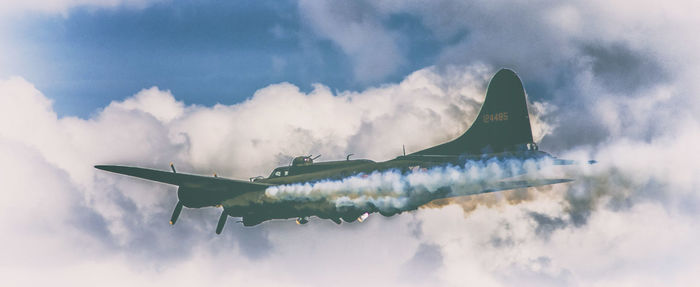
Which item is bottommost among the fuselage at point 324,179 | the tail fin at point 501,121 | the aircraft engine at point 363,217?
the aircraft engine at point 363,217

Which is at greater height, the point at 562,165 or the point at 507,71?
the point at 507,71

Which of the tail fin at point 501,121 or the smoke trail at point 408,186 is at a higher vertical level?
the tail fin at point 501,121

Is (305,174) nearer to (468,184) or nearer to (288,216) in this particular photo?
(288,216)

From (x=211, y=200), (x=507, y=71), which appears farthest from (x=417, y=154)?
(x=211, y=200)

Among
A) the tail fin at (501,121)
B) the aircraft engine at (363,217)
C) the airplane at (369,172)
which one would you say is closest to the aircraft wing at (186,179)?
the airplane at (369,172)

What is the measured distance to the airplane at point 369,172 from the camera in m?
69.8

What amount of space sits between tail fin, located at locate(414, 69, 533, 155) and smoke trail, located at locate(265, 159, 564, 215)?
6.98 feet

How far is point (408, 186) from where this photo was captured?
70438mm

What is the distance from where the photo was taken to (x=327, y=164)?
7512 cm

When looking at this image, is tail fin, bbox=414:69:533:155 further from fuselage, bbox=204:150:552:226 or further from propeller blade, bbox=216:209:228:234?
propeller blade, bbox=216:209:228:234

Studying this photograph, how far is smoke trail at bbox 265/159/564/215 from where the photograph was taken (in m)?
68.1

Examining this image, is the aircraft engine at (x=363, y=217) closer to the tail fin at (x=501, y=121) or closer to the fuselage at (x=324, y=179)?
the fuselage at (x=324, y=179)

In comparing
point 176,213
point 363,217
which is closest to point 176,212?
point 176,213

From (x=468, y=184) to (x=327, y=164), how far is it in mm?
11018
